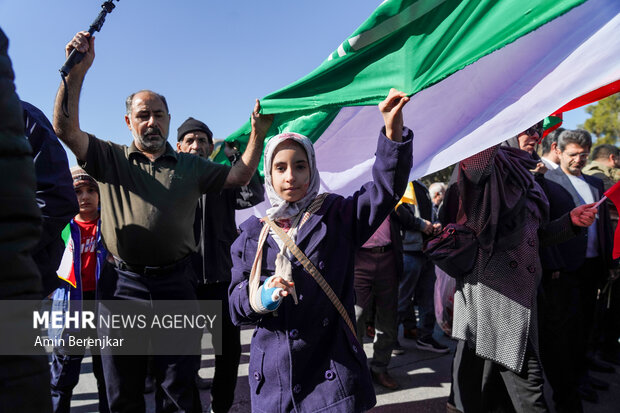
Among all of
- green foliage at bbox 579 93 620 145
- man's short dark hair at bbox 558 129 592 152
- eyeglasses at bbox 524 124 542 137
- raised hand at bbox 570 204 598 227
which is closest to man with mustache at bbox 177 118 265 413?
eyeglasses at bbox 524 124 542 137

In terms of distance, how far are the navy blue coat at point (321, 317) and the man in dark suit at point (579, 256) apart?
2.13 m

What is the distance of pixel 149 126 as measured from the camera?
8.77 ft

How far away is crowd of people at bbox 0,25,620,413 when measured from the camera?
170cm

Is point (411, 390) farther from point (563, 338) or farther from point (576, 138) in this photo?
point (576, 138)

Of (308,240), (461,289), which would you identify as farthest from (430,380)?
(308,240)

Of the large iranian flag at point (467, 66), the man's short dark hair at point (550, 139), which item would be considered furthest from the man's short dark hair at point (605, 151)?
the large iranian flag at point (467, 66)

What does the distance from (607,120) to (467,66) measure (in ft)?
124

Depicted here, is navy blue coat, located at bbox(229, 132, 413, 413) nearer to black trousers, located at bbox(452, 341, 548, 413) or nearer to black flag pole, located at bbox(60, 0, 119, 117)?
black trousers, located at bbox(452, 341, 548, 413)

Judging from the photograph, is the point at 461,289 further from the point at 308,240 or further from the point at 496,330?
the point at 308,240

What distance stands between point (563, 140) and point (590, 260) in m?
1.04

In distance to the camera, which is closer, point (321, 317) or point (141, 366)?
point (321, 317)

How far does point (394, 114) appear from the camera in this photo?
161cm

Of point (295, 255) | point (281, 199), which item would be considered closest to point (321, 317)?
point (295, 255)

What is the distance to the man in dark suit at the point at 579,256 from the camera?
10.3 ft
